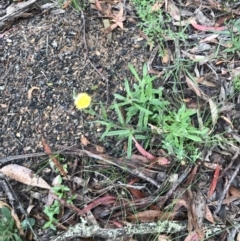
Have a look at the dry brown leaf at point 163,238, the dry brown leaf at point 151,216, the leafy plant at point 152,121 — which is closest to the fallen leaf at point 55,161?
the leafy plant at point 152,121

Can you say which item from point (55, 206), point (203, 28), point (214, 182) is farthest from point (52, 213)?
point (203, 28)

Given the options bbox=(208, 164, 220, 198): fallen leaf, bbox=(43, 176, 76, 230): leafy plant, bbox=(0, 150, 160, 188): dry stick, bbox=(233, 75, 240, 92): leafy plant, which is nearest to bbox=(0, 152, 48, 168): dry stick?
bbox=(0, 150, 160, 188): dry stick

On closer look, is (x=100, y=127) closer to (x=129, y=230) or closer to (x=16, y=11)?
(x=129, y=230)

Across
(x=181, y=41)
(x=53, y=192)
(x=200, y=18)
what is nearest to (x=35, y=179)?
(x=53, y=192)

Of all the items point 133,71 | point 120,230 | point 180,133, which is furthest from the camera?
point 133,71

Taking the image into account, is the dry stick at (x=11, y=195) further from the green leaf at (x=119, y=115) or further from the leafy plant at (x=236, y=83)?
the leafy plant at (x=236, y=83)

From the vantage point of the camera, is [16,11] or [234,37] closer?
[234,37]
